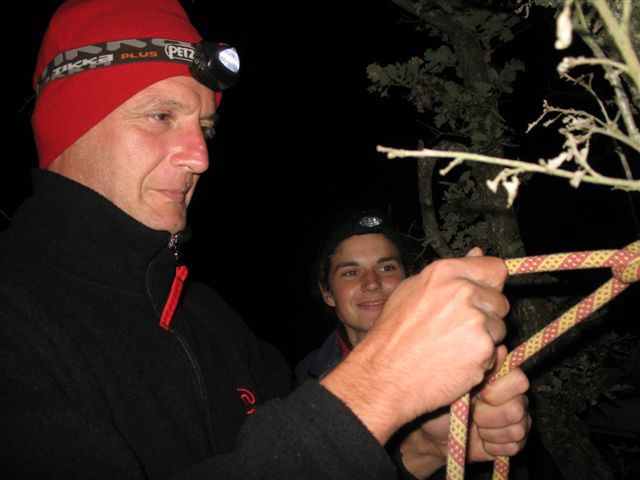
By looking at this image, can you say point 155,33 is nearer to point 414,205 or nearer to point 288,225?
point 414,205

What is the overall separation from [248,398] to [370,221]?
2711 millimetres

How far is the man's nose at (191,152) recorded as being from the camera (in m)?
2.09

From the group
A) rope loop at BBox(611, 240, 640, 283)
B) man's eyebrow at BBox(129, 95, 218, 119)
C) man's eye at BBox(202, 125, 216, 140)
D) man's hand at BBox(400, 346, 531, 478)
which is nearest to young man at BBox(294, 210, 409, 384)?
man's hand at BBox(400, 346, 531, 478)

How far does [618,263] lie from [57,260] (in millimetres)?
2032

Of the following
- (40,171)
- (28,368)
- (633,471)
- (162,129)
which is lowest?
(633,471)

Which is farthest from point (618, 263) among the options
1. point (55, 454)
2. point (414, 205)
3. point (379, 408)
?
point (414, 205)

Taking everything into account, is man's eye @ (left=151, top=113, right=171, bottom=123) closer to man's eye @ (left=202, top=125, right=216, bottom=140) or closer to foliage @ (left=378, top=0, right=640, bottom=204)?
man's eye @ (left=202, top=125, right=216, bottom=140)

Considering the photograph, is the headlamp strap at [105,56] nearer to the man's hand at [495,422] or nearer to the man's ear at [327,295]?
the man's hand at [495,422]

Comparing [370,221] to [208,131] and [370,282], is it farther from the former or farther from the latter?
[208,131]

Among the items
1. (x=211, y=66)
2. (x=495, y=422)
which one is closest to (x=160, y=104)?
(x=211, y=66)

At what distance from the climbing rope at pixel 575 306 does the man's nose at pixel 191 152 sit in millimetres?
1509

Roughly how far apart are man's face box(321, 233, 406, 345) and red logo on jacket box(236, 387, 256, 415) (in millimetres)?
2024

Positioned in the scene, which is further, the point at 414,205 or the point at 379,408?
the point at 414,205

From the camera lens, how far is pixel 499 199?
3629 mm
